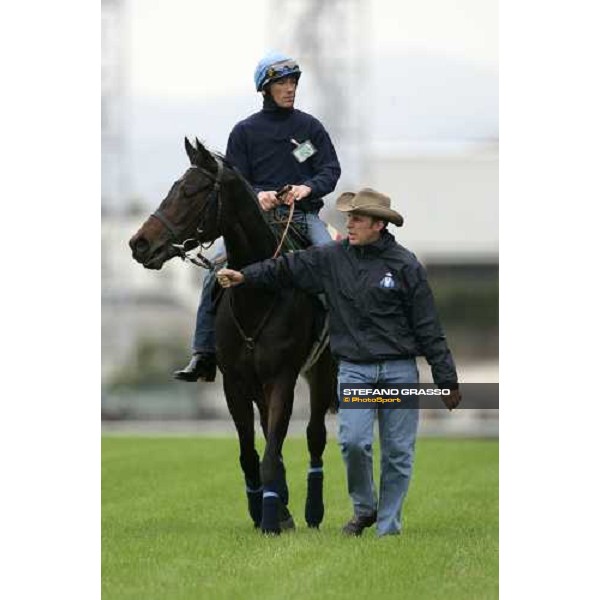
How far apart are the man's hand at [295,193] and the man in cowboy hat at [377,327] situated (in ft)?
1.49

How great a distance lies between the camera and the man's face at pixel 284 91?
11484 millimetres

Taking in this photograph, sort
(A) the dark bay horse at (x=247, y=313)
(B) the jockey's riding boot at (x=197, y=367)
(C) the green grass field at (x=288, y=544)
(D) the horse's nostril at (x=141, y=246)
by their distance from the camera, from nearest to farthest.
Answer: (C) the green grass field at (x=288, y=544), (D) the horse's nostril at (x=141, y=246), (A) the dark bay horse at (x=247, y=313), (B) the jockey's riding boot at (x=197, y=367)

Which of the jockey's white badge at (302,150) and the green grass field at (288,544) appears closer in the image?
the green grass field at (288,544)

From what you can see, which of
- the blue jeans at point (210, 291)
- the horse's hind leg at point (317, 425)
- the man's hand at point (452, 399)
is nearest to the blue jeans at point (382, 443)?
the man's hand at point (452, 399)

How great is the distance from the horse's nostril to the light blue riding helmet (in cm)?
138

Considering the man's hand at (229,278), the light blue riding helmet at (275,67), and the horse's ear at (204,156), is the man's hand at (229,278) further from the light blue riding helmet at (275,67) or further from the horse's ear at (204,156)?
the light blue riding helmet at (275,67)

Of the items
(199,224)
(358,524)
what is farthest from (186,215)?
(358,524)

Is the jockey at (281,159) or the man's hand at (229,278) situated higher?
the jockey at (281,159)

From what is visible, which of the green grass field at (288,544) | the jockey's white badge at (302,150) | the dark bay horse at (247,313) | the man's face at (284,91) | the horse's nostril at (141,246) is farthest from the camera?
the jockey's white badge at (302,150)

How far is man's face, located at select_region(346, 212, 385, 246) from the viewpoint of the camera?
10914 mm

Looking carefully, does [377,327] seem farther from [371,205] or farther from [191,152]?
[191,152]

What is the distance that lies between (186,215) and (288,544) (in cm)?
197

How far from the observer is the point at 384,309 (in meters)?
10.8
